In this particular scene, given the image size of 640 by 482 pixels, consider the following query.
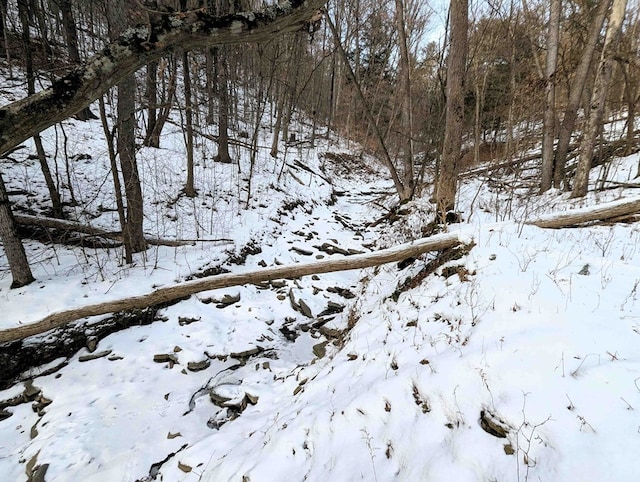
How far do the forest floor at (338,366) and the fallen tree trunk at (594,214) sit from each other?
0.17m

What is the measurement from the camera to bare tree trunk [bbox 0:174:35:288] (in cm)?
431

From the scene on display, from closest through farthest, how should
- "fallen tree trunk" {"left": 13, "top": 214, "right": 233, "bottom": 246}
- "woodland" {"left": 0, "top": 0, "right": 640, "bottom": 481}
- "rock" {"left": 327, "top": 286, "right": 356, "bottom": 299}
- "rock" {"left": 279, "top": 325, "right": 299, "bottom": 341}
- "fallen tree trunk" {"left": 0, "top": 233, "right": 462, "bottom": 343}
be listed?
"woodland" {"left": 0, "top": 0, "right": 640, "bottom": 481}
"fallen tree trunk" {"left": 0, "top": 233, "right": 462, "bottom": 343}
"rock" {"left": 279, "top": 325, "right": 299, "bottom": 341}
"fallen tree trunk" {"left": 13, "top": 214, "right": 233, "bottom": 246}
"rock" {"left": 327, "top": 286, "right": 356, "bottom": 299}

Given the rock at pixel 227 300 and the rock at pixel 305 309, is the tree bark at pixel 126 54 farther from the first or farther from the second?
the rock at pixel 305 309

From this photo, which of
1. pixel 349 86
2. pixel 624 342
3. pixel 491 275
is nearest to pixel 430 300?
pixel 491 275

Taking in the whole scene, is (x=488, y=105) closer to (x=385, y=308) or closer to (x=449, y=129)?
(x=449, y=129)

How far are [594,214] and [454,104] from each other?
288 cm

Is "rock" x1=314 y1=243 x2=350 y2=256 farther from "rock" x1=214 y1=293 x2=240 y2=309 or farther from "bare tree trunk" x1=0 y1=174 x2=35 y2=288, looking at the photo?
"bare tree trunk" x1=0 y1=174 x2=35 y2=288

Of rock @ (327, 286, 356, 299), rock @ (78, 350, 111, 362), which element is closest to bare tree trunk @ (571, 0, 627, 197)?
rock @ (327, 286, 356, 299)

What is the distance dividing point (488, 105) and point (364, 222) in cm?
1559

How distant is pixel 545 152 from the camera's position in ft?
30.0

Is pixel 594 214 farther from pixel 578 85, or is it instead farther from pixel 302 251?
pixel 578 85

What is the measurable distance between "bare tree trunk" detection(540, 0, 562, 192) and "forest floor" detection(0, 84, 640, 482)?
2608 millimetres

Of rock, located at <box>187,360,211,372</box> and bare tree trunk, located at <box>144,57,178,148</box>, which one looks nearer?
rock, located at <box>187,360,211,372</box>

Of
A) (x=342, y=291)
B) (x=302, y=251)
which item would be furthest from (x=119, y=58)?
(x=302, y=251)
